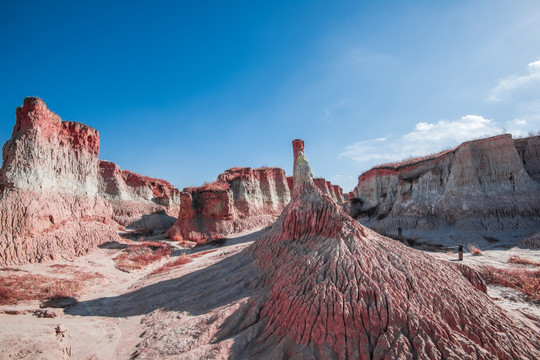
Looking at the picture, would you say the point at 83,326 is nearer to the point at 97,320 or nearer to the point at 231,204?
the point at 97,320

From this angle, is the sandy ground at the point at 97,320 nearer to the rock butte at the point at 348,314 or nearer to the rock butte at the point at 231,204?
the rock butte at the point at 348,314

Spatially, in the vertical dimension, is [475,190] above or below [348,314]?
above

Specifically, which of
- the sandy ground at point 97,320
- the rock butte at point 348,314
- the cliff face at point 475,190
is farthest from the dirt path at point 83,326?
the cliff face at point 475,190

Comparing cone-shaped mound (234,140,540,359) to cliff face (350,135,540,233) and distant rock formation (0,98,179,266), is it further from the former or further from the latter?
cliff face (350,135,540,233)

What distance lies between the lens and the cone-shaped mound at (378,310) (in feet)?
13.2

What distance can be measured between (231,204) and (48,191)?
1605cm

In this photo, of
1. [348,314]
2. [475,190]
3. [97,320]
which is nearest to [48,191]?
[97,320]

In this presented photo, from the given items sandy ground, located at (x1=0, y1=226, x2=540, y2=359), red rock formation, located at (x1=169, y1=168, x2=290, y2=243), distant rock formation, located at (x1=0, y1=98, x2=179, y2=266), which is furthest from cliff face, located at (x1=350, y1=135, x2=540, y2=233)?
distant rock formation, located at (x1=0, y1=98, x2=179, y2=266)

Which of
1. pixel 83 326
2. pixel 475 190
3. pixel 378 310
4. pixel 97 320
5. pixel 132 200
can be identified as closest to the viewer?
pixel 378 310

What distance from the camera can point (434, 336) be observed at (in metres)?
4.01

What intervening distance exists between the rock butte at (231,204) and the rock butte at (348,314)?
17.8 m

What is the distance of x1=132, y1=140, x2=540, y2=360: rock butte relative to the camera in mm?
4078

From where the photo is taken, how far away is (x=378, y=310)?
172 inches

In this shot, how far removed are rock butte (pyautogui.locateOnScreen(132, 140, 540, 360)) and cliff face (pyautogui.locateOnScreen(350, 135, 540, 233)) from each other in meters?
17.7
